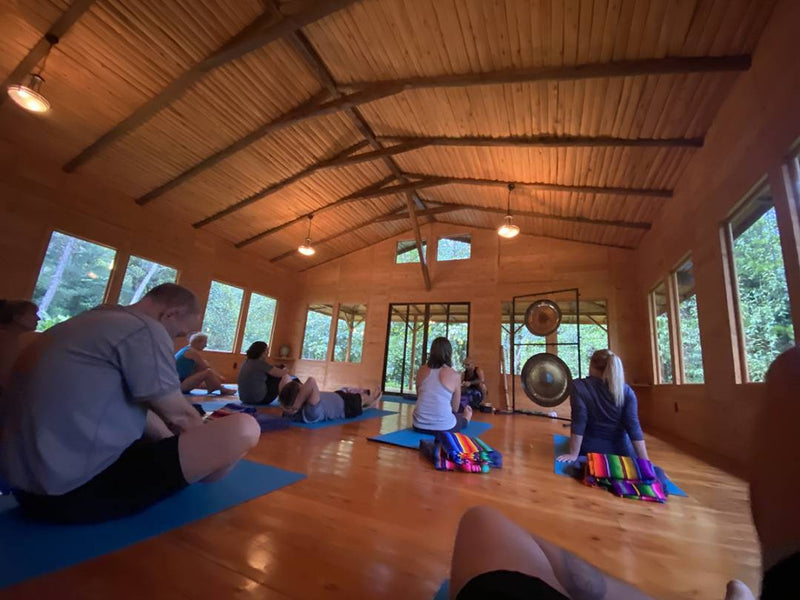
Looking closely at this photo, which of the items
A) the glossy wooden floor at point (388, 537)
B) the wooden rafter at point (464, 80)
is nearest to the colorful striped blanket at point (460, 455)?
the glossy wooden floor at point (388, 537)

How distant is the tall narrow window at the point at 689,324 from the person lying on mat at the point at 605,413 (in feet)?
7.28

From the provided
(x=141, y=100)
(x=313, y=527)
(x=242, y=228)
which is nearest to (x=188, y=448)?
(x=313, y=527)

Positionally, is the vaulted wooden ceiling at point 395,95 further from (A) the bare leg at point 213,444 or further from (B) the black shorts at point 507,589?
(B) the black shorts at point 507,589

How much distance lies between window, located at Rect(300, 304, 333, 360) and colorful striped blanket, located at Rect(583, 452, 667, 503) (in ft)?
25.8

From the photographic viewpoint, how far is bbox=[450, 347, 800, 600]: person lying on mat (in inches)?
18.1

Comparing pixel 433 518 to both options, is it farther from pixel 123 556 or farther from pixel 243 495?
pixel 123 556

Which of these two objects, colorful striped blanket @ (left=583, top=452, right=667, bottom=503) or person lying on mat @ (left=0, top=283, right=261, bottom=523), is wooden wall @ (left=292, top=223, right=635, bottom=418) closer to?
Answer: colorful striped blanket @ (left=583, top=452, right=667, bottom=503)

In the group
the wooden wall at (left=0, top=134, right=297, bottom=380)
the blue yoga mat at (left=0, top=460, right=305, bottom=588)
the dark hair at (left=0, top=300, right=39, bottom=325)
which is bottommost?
the blue yoga mat at (left=0, top=460, right=305, bottom=588)

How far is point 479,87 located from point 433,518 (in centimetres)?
440

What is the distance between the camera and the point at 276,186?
6.52 metres

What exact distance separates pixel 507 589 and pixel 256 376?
4463 millimetres

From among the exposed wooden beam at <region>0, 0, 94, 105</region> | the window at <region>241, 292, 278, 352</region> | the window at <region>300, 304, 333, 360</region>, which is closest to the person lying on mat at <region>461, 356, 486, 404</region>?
the window at <region>300, 304, 333, 360</region>

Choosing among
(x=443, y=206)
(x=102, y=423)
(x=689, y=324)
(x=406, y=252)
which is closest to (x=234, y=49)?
(x=102, y=423)

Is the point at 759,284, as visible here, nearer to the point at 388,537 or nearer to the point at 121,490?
the point at 388,537
